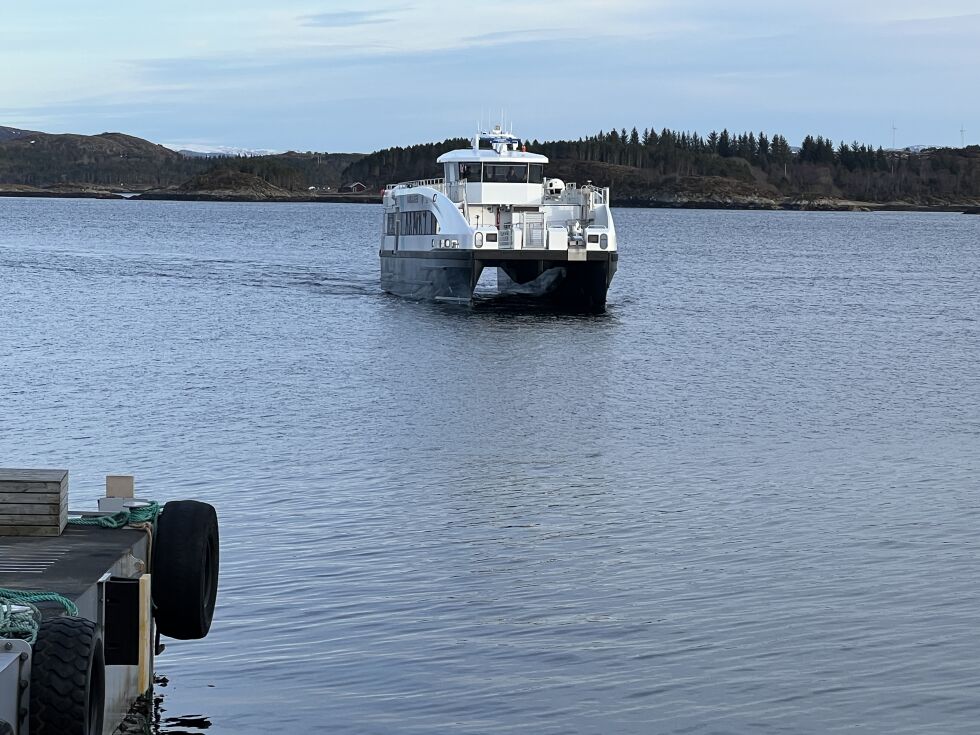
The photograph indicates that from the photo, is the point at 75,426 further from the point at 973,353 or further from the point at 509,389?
the point at 973,353

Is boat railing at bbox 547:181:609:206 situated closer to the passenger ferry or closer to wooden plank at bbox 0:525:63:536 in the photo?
the passenger ferry

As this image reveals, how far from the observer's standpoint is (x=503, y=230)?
46.9m

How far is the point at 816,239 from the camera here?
151 metres

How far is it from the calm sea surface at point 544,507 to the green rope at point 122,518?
1508 mm

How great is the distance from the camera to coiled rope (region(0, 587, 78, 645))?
793 centimetres

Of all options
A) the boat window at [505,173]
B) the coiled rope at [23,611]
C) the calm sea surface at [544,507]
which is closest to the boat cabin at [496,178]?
the boat window at [505,173]

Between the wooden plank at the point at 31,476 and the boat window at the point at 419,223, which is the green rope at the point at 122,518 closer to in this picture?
the wooden plank at the point at 31,476

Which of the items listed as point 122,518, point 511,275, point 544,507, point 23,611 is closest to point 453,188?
point 511,275

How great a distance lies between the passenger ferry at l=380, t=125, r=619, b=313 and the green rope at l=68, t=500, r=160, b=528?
35.0m

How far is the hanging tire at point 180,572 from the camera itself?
1095cm

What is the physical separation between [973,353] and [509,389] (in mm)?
16867

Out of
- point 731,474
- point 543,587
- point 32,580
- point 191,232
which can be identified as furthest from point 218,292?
point 191,232

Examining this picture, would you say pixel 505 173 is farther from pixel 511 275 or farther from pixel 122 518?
pixel 122 518

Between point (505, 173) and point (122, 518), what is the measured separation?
132 ft
